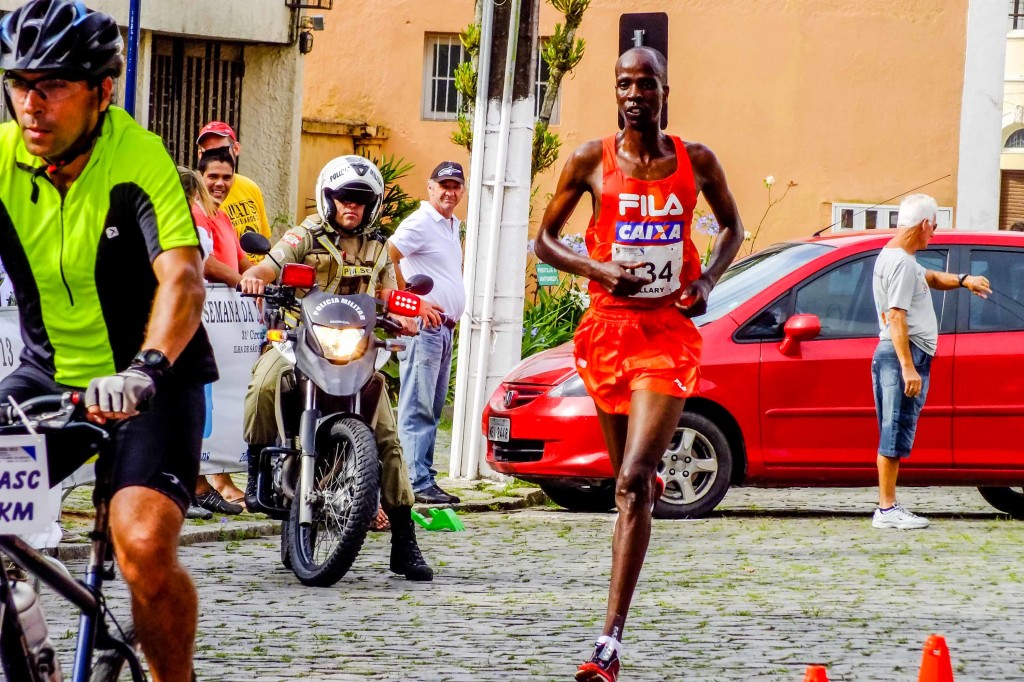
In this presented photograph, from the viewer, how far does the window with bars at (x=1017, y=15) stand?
129 feet

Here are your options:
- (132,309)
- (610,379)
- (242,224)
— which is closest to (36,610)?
(132,309)

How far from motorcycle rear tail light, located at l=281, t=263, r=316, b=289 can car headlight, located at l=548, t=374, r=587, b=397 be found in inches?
144

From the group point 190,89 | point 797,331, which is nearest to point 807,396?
point 797,331

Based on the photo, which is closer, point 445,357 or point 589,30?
point 445,357

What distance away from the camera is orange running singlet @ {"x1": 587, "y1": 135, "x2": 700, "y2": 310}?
683 centimetres

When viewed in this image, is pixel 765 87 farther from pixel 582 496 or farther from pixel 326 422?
pixel 326 422

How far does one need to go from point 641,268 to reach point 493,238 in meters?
6.18

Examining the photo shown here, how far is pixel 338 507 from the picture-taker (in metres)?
8.30

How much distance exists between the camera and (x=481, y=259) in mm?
13016

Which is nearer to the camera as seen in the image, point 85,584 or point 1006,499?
point 85,584

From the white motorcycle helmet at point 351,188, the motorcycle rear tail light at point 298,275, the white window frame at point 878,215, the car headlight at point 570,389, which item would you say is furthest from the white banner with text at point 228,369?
the white window frame at point 878,215

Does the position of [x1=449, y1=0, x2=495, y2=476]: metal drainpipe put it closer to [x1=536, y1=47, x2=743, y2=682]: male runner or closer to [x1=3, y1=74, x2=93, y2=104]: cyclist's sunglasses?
[x1=536, y1=47, x2=743, y2=682]: male runner

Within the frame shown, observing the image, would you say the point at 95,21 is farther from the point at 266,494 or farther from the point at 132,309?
the point at 266,494

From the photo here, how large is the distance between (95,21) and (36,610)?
1.33 meters
